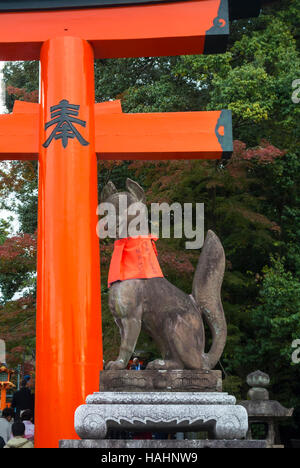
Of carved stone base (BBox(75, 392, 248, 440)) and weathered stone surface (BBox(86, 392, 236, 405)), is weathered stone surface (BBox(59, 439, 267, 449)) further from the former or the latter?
weathered stone surface (BBox(86, 392, 236, 405))

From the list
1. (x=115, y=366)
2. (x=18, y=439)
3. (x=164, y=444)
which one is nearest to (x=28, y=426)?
(x=18, y=439)

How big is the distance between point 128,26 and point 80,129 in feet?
4.00

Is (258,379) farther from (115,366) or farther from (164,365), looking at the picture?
(115,366)

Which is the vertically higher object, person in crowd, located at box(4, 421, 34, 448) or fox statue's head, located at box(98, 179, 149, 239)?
fox statue's head, located at box(98, 179, 149, 239)

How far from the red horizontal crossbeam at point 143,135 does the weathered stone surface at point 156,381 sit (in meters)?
2.77

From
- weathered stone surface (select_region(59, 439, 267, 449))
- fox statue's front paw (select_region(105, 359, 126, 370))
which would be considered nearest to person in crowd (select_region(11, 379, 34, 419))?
fox statue's front paw (select_region(105, 359, 126, 370))

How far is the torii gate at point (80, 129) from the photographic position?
225 inches

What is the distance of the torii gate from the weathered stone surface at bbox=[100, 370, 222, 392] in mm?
1603

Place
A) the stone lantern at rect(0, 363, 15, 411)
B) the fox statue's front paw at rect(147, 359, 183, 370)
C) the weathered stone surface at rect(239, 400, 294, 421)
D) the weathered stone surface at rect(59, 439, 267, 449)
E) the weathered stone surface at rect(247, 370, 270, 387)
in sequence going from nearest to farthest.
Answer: the weathered stone surface at rect(59, 439, 267, 449)
the fox statue's front paw at rect(147, 359, 183, 370)
the weathered stone surface at rect(239, 400, 294, 421)
the weathered stone surface at rect(247, 370, 270, 387)
the stone lantern at rect(0, 363, 15, 411)

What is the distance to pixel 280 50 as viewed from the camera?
965 centimetres

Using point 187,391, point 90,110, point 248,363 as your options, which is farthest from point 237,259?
point 187,391

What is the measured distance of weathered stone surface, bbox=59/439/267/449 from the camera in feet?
11.9

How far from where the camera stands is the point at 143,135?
6305 mm

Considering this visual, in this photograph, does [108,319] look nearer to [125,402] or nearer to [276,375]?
[276,375]
